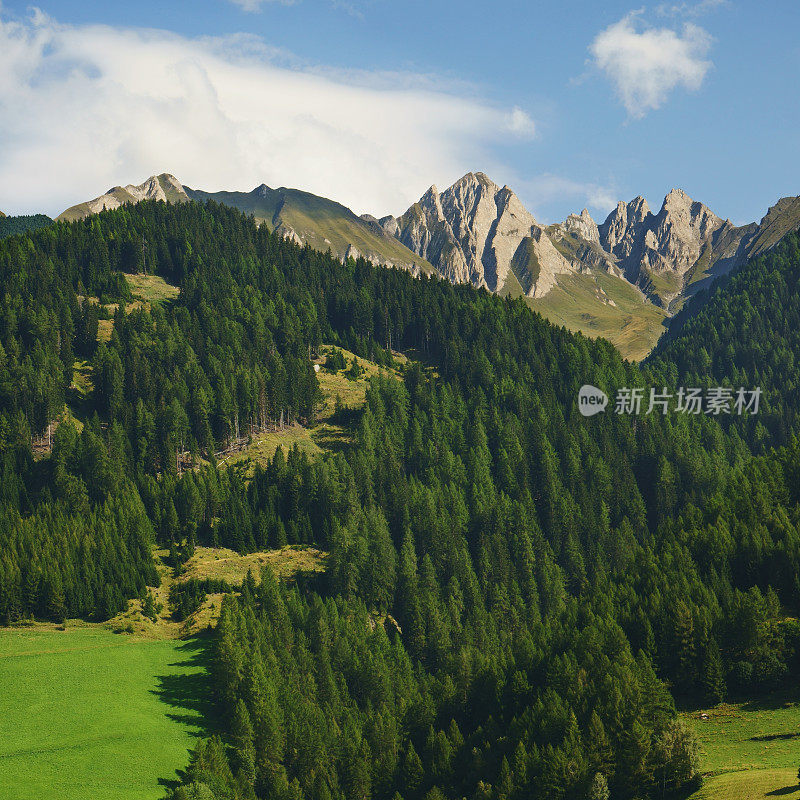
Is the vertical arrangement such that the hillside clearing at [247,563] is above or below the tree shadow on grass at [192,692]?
above

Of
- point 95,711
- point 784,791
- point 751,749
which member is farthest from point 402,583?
point 784,791

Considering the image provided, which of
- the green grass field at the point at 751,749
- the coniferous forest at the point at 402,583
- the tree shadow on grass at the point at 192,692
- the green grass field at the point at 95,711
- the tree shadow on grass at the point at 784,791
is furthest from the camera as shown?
the tree shadow on grass at the point at 192,692

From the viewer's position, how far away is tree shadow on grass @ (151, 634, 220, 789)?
10138 cm

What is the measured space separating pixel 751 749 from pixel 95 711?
69229 millimetres

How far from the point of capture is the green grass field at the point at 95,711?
8356cm

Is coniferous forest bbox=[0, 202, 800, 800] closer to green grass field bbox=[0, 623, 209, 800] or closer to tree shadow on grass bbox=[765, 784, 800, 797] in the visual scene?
green grass field bbox=[0, 623, 209, 800]

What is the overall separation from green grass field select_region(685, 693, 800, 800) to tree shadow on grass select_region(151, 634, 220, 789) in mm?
54550

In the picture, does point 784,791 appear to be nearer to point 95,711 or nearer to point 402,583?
point 95,711

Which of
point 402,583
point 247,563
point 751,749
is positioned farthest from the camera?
point 402,583

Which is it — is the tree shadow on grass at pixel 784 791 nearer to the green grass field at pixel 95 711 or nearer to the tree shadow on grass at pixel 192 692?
the green grass field at pixel 95 711

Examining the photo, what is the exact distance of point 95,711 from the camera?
9831 cm

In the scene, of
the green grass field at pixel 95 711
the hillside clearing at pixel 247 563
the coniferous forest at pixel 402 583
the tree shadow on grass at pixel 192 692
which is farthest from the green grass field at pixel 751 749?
the hillside clearing at pixel 247 563

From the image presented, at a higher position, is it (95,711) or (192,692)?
(95,711)

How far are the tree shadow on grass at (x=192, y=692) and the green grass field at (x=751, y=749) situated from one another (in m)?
54.5
